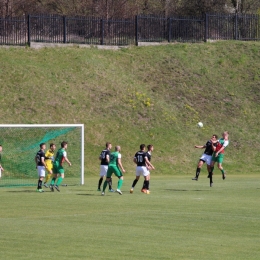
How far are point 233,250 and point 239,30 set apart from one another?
48.3 metres

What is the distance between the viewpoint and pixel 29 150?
35.7 metres

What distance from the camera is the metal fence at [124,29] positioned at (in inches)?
2010

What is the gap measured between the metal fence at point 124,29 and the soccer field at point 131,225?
79.1 ft

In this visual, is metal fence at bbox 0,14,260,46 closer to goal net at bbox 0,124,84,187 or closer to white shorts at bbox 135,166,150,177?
goal net at bbox 0,124,84,187

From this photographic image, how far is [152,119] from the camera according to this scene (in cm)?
4744

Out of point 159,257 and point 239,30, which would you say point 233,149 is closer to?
point 239,30

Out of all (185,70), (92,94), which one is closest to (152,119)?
(92,94)

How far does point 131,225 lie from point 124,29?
38839 millimetres

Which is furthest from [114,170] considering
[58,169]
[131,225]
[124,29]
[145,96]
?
[124,29]

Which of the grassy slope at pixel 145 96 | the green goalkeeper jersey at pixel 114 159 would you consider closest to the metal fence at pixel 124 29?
the grassy slope at pixel 145 96

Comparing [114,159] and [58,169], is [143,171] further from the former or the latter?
[58,169]

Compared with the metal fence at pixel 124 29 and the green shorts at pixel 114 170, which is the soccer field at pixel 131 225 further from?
the metal fence at pixel 124 29

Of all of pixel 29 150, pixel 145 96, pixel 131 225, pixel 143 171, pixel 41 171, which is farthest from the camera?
pixel 145 96

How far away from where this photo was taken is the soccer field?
550 inches
